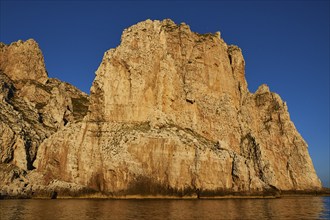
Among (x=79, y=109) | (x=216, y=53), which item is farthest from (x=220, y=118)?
(x=79, y=109)

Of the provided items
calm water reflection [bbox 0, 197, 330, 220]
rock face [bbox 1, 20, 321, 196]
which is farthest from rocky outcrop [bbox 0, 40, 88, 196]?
calm water reflection [bbox 0, 197, 330, 220]

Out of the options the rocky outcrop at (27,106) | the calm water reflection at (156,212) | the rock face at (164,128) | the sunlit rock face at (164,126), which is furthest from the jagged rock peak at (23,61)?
the calm water reflection at (156,212)

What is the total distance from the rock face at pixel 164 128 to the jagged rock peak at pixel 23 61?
29.6 m

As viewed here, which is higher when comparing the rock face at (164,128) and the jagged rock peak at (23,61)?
the jagged rock peak at (23,61)

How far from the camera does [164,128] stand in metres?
76.4

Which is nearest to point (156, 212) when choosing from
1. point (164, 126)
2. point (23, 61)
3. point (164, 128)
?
point (164, 128)

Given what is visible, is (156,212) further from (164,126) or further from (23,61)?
(23,61)

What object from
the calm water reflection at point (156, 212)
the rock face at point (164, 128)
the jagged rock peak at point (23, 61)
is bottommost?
the calm water reflection at point (156, 212)

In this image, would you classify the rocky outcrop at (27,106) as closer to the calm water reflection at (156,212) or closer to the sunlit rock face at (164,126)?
the sunlit rock face at (164,126)

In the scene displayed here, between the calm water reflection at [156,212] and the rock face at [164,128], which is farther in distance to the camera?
the rock face at [164,128]

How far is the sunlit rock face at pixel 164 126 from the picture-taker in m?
71.6

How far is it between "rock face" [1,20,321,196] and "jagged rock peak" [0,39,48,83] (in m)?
29.6

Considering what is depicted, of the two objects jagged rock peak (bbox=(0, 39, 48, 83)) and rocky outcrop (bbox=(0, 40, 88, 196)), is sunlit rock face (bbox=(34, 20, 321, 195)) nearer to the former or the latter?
rocky outcrop (bbox=(0, 40, 88, 196))

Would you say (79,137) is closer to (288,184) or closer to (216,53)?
(216,53)
